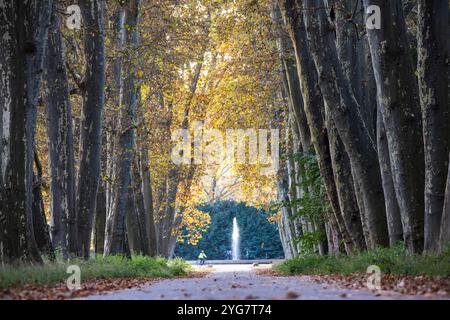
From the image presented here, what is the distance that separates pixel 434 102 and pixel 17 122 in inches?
263

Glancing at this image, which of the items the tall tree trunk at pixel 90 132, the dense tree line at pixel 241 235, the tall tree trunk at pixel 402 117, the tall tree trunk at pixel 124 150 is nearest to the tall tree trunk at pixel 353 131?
the tall tree trunk at pixel 402 117

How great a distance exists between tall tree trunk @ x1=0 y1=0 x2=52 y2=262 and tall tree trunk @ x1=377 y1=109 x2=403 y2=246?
644cm

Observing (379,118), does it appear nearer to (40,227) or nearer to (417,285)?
(417,285)

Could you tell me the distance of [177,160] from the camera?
32.2 m

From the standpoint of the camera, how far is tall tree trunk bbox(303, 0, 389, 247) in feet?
45.9

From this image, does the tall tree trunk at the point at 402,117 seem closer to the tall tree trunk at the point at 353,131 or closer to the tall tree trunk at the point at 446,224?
the tall tree trunk at the point at 446,224

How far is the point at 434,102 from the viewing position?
11055 mm

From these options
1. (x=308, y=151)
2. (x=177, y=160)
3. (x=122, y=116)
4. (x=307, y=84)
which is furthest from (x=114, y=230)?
(x=177, y=160)

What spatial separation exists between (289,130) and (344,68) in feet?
39.5

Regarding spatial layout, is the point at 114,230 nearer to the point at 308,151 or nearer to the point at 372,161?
the point at 308,151

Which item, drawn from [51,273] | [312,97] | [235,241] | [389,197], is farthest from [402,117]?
[235,241]

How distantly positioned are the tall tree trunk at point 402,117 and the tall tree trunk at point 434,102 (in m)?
0.56

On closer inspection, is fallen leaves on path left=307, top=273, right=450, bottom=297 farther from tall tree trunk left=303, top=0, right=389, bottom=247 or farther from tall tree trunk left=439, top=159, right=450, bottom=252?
tall tree trunk left=303, top=0, right=389, bottom=247

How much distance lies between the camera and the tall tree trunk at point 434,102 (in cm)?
1091
